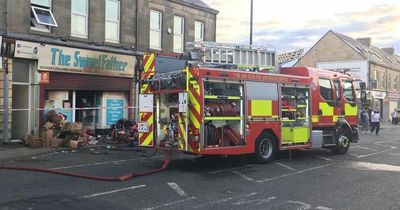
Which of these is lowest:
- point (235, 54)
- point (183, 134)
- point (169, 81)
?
point (183, 134)

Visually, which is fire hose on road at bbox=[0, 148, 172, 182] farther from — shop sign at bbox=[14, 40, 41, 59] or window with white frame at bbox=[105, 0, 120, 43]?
window with white frame at bbox=[105, 0, 120, 43]

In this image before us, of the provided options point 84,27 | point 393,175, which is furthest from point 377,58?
point 393,175

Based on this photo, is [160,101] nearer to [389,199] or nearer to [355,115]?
[389,199]

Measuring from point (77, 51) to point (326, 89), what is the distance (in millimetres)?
9566

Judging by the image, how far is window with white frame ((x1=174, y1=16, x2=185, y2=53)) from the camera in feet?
75.7

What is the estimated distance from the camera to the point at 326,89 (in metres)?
14.4

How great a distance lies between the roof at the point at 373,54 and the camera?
49.9m

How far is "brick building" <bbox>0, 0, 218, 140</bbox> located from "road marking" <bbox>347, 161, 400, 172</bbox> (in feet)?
33.8

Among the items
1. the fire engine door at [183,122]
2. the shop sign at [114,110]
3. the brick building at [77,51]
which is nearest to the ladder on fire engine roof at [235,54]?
the fire engine door at [183,122]

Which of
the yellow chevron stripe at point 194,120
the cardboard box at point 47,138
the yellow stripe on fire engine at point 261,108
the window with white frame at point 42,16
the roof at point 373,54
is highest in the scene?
the roof at point 373,54

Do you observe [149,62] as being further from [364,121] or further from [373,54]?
[373,54]

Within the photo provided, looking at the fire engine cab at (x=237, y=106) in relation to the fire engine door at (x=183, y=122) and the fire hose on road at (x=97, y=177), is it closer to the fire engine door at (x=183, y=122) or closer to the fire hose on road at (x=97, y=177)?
Answer: the fire engine door at (x=183, y=122)

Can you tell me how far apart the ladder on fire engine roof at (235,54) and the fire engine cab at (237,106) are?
3 cm

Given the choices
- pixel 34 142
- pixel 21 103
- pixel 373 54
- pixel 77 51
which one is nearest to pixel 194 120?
pixel 34 142
